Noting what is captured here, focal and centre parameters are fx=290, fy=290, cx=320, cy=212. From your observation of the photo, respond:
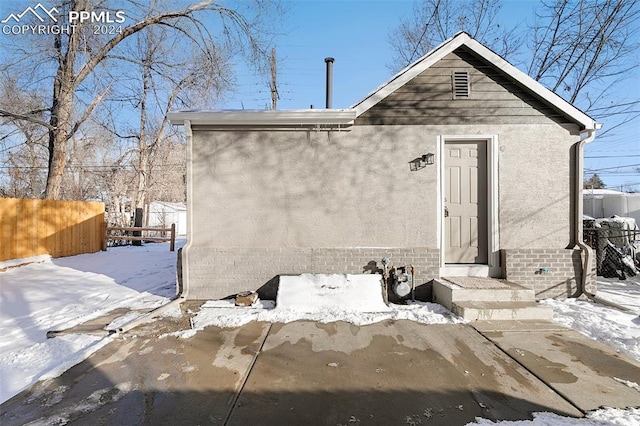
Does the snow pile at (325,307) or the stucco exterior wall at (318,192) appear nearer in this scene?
the snow pile at (325,307)

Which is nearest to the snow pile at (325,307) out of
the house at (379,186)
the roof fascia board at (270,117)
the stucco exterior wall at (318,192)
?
the house at (379,186)

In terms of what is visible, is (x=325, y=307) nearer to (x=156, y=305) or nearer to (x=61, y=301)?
(x=156, y=305)

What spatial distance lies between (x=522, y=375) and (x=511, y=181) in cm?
350

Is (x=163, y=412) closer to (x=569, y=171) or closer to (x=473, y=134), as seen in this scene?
(x=473, y=134)

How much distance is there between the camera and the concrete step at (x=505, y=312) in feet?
13.1

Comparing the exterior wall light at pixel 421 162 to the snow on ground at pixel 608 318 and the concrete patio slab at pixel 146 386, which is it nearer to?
the snow on ground at pixel 608 318

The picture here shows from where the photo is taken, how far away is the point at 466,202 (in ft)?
17.3

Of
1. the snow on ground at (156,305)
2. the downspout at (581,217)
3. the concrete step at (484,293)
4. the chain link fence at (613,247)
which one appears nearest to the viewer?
the snow on ground at (156,305)

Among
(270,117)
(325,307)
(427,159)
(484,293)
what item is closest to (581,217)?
(484,293)

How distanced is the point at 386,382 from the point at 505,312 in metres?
2.42

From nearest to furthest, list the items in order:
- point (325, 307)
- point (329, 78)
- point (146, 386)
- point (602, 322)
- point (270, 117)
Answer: point (146, 386) → point (602, 322) → point (325, 307) → point (270, 117) → point (329, 78)

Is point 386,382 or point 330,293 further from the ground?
point 330,293

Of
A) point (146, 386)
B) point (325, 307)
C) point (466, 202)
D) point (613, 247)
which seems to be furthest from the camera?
point (613, 247)

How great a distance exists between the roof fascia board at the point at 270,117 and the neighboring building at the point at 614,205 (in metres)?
17.3
